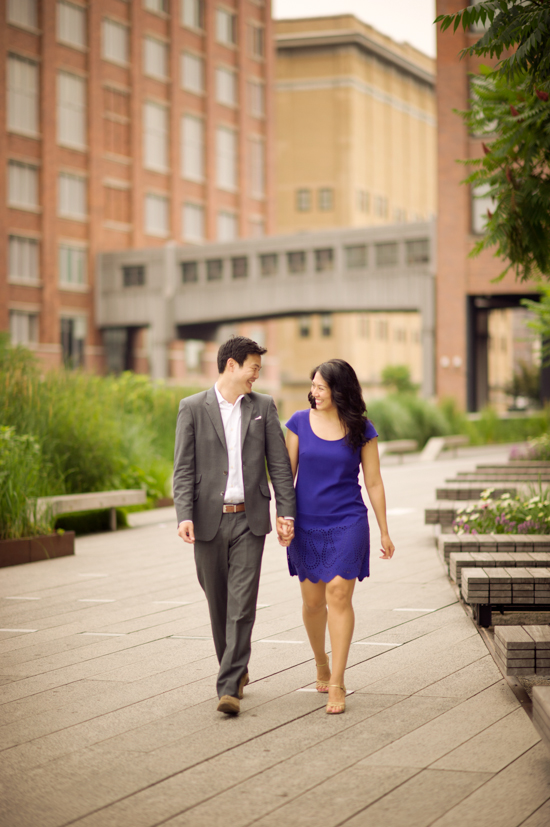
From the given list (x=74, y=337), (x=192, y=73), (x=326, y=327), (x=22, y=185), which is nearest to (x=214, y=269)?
(x=74, y=337)

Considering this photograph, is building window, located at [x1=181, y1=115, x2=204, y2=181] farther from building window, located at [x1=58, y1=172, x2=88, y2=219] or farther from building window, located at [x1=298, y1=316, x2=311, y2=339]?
building window, located at [x1=298, y1=316, x2=311, y2=339]

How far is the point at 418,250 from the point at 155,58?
2040 centimetres

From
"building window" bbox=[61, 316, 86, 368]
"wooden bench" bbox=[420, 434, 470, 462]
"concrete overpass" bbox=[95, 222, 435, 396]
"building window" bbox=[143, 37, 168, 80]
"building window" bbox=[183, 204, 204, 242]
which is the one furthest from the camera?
"building window" bbox=[183, 204, 204, 242]

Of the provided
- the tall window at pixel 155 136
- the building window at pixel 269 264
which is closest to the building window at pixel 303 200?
the tall window at pixel 155 136

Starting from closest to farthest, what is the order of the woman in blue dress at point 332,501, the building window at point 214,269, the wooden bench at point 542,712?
the wooden bench at point 542,712, the woman in blue dress at point 332,501, the building window at point 214,269

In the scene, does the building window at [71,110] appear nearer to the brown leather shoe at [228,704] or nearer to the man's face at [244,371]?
the man's face at [244,371]

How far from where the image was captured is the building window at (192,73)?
60.5 metres

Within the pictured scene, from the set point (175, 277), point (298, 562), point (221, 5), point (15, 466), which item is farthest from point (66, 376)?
point (221, 5)

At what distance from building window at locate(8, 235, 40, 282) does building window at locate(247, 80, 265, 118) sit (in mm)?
20276

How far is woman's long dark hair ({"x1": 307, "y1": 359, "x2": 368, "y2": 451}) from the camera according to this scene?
543 centimetres

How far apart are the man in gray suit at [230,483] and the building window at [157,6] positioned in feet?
187

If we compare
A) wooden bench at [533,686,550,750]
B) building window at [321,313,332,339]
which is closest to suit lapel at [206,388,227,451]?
wooden bench at [533,686,550,750]

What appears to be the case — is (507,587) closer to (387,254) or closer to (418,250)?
(418,250)

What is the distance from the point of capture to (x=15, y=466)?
1084 cm
